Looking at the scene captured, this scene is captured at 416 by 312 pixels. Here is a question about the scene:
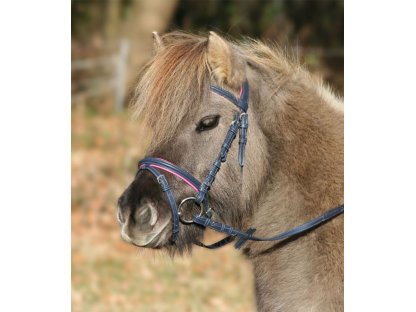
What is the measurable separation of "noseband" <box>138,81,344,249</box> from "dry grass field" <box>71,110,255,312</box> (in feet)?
5.85

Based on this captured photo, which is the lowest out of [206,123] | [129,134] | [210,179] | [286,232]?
[129,134]

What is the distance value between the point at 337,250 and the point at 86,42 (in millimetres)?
17827

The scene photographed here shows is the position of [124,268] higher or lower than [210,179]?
lower

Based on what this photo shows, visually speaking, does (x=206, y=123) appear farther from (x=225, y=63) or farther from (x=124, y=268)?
(x=124, y=268)

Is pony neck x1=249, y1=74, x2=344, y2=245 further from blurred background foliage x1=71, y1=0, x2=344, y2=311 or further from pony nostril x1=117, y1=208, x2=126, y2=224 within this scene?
pony nostril x1=117, y1=208, x2=126, y2=224

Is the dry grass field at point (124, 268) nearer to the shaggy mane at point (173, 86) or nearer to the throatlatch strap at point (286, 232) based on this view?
the shaggy mane at point (173, 86)

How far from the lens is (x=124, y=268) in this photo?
856 centimetres

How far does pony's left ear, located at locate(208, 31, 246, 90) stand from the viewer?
10.6 feet

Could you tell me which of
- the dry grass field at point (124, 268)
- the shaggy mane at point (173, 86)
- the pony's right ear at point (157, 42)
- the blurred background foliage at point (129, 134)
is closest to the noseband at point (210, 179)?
the shaggy mane at point (173, 86)

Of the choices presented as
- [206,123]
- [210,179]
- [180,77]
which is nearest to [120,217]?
[210,179]

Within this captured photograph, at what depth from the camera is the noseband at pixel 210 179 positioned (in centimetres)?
321

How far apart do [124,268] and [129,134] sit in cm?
599

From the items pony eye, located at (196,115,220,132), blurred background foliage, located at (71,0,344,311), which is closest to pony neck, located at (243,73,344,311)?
pony eye, located at (196,115,220,132)
